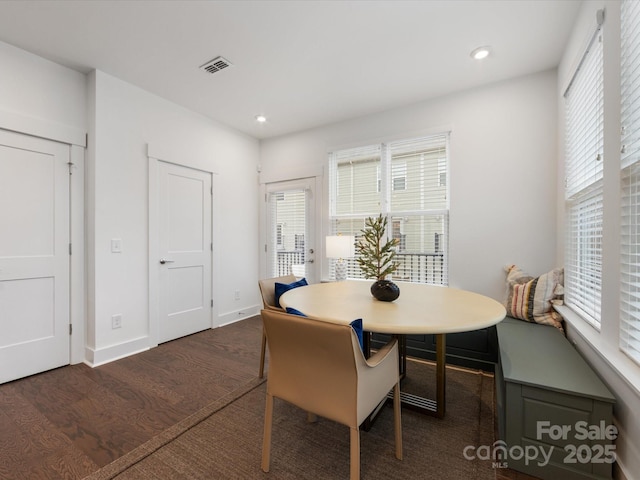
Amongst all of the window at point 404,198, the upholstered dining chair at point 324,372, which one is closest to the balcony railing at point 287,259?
the window at point 404,198

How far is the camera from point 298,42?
2260mm

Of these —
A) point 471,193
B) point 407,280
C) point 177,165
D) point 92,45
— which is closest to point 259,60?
point 92,45

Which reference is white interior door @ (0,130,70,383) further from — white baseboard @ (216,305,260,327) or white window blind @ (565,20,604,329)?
white window blind @ (565,20,604,329)

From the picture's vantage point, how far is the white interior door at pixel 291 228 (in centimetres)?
401

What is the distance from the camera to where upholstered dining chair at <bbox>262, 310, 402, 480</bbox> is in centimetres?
115

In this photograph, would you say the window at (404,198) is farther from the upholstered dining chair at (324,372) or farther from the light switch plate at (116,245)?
the light switch plate at (116,245)

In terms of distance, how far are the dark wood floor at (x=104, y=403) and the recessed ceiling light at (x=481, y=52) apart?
3319mm

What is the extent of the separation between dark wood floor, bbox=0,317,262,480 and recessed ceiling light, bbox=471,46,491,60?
3.32 meters

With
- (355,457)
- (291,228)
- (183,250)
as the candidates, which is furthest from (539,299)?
(183,250)

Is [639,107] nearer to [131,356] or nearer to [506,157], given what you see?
[506,157]

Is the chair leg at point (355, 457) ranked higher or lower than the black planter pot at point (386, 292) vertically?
lower

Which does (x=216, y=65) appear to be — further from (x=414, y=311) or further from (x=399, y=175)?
(x=414, y=311)

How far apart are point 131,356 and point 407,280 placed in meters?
3.04

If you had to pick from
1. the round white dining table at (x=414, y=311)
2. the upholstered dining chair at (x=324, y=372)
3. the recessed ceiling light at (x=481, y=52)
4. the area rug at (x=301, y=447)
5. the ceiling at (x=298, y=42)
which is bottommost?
the area rug at (x=301, y=447)
